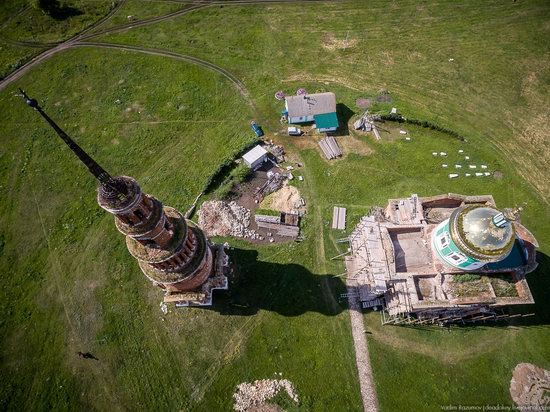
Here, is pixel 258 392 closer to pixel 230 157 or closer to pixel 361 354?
pixel 361 354

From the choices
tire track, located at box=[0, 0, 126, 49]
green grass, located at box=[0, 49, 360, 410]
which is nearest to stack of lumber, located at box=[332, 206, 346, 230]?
green grass, located at box=[0, 49, 360, 410]

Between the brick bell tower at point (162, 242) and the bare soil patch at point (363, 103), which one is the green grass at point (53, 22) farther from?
the bare soil patch at point (363, 103)

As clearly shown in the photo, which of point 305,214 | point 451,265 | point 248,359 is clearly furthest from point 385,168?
point 248,359

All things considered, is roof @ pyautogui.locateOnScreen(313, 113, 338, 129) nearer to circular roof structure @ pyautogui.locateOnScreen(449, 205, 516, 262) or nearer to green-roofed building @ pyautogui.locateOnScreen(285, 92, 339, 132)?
green-roofed building @ pyautogui.locateOnScreen(285, 92, 339, 132)

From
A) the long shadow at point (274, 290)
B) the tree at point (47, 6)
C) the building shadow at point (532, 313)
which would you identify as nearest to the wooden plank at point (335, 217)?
the long shadow at point (274, 290)

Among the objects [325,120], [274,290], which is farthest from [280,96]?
[274,290]
